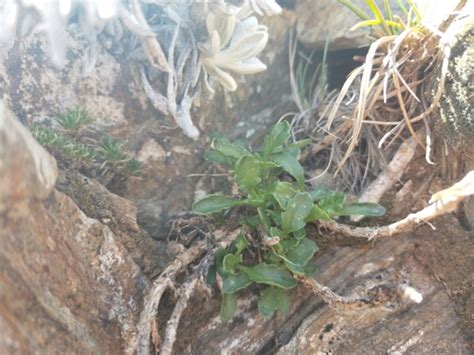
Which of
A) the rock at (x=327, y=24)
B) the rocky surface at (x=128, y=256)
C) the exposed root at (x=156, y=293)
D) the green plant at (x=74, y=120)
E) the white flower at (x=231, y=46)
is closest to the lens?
the rocky surface at (x=128, y=256)

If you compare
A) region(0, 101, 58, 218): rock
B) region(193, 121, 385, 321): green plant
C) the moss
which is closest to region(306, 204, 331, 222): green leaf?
region(193, 121, 385, 321): green plant

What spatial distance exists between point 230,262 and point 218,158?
38 centimetres

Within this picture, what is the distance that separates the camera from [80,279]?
1314 millimetres

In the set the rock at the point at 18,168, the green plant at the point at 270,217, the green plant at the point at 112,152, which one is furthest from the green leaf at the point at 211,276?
the rock at the point at 18,168

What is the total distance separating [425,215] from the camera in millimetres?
1320

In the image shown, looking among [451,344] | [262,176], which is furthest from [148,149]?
[451,344]

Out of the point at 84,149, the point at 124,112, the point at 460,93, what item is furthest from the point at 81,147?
the point at 460,93

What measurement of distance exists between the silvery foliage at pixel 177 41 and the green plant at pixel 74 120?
0.52 feet

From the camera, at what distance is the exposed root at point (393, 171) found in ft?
5.55

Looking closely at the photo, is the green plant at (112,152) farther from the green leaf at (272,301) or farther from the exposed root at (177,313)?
the green leaf at (272,301)

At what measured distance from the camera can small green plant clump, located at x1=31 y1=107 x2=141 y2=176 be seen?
151 centimetres

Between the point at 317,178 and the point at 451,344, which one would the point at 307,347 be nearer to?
the point at 451,344

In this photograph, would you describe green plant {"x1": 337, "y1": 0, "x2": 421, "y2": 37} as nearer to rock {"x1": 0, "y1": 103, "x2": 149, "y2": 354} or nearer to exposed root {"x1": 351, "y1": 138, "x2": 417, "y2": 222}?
exposed root {"x1": 351, "y1": 138, "x2": 417, "y2": 222}

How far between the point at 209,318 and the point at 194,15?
3.24 feet
